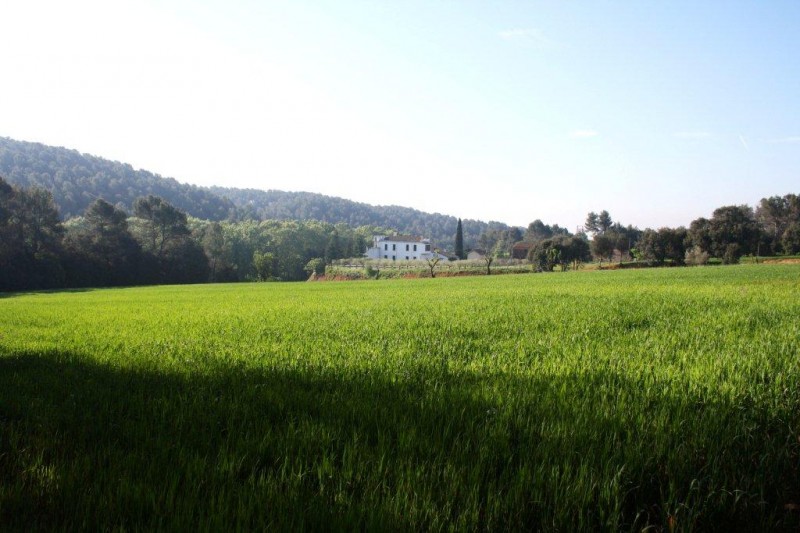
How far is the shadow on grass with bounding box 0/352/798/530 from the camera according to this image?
221 cm

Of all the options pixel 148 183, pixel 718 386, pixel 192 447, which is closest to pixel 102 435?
pixel 192 447

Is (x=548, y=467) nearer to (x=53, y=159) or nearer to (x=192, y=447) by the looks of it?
(x=192, y=447)

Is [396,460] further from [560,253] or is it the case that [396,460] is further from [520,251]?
[520,251]

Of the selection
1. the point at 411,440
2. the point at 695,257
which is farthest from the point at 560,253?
the point at 411,440

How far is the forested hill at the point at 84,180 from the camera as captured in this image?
13700 centimetres

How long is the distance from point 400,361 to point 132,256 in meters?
89.0

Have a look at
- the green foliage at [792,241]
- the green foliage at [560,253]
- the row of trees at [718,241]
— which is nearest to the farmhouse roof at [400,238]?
the green foliage at [560,253]

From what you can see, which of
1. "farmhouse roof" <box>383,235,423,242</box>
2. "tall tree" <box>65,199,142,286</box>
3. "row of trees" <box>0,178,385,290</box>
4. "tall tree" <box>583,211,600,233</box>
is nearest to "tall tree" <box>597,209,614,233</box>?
"tall tree" <box>583,211,600,233</box>

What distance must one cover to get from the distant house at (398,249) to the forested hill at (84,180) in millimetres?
74287

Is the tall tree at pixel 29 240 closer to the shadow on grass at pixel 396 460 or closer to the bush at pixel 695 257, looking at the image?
the shadow on grass at pixel 396 460

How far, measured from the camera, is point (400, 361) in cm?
617

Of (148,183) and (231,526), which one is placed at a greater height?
(148,183)

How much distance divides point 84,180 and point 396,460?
18003cm

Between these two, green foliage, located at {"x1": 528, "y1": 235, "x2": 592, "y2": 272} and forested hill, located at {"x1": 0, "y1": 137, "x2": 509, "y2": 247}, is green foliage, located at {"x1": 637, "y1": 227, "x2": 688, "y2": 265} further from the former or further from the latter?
forested hill, located at {"x1": 0, "y1": 137, "x2": 509, "y2": 247}
